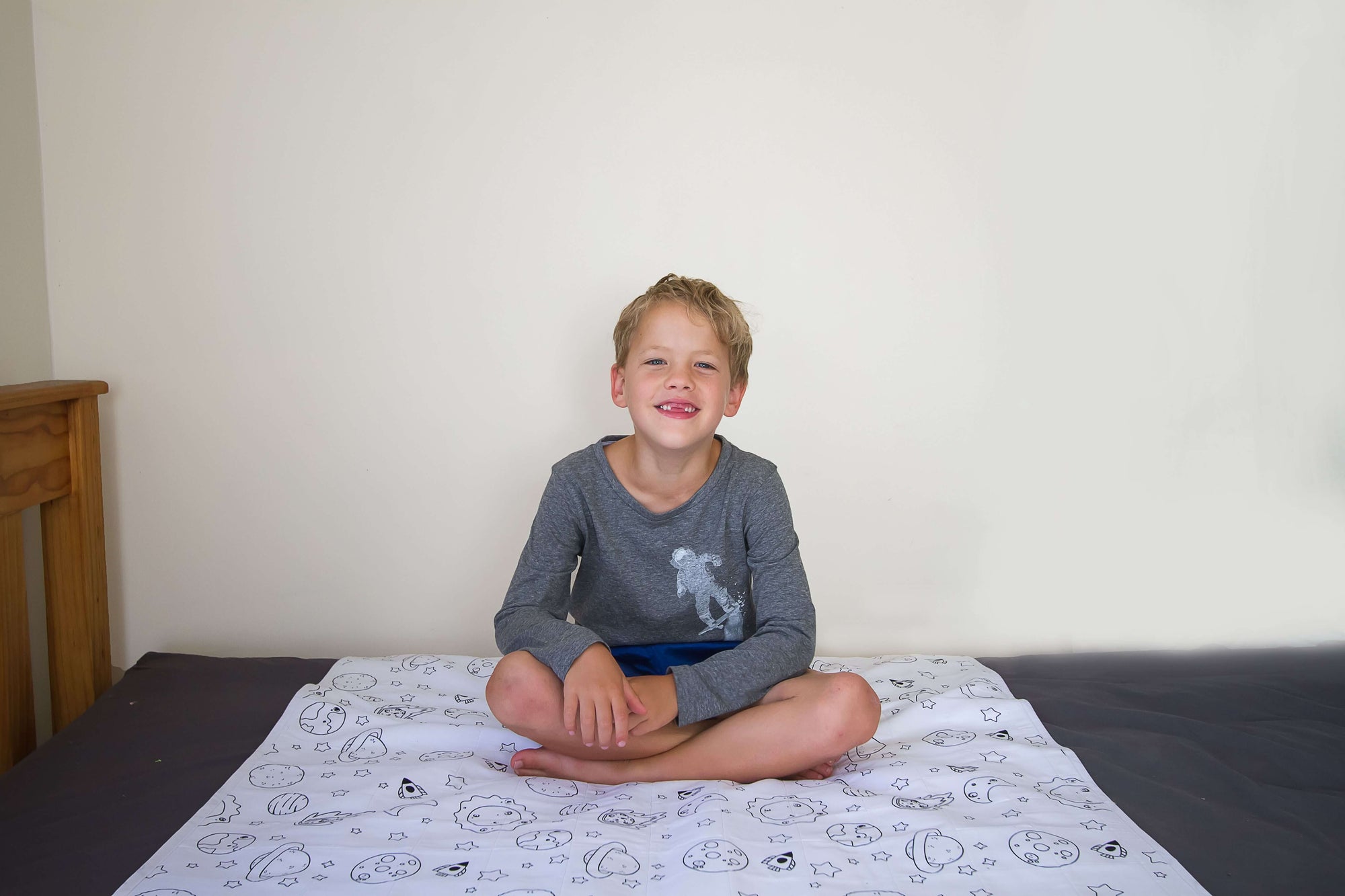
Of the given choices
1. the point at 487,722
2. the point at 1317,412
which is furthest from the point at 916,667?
the point at 1317,412

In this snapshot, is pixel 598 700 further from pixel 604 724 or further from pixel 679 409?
pixel 679 409

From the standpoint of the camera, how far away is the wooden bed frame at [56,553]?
128 centimetres

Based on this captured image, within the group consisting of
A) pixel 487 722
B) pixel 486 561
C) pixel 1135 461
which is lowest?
pixel 487 722

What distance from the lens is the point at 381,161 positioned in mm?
1559

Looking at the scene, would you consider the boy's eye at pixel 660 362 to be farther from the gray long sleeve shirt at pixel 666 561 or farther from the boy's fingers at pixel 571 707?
the boy's fingers at pixel 571 707

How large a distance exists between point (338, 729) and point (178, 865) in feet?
1.05

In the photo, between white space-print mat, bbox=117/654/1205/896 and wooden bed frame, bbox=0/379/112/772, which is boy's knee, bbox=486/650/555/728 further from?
wooden bed frame, bbox=0/379/112/772

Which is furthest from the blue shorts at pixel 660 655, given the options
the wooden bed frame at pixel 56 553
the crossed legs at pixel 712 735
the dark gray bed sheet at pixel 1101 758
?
the wooden bed frame at pixel 56 553

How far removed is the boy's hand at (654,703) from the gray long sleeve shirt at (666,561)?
16 cm

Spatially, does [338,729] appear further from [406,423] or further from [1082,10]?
[1082,10]

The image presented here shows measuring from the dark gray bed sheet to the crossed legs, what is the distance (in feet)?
1.03

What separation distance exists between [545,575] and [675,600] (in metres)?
0.17

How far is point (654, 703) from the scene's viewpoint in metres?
1.07

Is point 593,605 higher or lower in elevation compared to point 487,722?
higher
